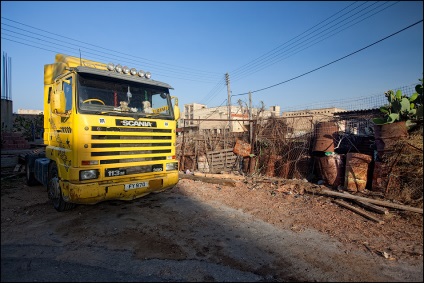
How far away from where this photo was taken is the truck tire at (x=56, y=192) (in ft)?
17.1

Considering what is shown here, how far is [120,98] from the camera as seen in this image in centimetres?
527

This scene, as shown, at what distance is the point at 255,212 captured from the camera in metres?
5.63

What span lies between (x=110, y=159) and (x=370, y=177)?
22.1 ft

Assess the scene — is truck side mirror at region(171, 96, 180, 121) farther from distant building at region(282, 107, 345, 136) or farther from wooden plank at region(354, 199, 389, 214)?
wooden plank at region(354, 199, 389, 214)

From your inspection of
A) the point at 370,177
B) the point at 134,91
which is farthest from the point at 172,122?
the point at 370,177

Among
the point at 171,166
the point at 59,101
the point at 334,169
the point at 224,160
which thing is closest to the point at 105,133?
the point at 59,101

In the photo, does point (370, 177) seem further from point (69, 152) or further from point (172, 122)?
point (69, 152)

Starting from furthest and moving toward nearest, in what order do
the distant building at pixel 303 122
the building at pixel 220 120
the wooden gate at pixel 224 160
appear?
the wooden gate at pixel 224 160 < the building at pixel 220 120 < the distant building at pixel 303 122

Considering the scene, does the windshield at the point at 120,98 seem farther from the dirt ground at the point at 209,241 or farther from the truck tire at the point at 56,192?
the dirt ground at the point at 209,241

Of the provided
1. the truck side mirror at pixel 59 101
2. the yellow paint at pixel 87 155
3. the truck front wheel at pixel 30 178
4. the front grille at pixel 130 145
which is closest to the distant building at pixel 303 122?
the front grille at pixel 130 145

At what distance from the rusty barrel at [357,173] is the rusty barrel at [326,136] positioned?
1.22 m

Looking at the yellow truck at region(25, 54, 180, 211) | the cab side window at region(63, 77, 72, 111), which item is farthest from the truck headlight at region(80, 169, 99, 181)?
the cab side window at region(63, 77, 72, 111)

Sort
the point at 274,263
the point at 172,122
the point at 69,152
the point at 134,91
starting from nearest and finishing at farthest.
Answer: the point at 274,263 → the point at 69,152 → the point at 134,91 → the point at 172,122

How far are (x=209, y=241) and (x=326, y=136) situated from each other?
5858 millimetres
